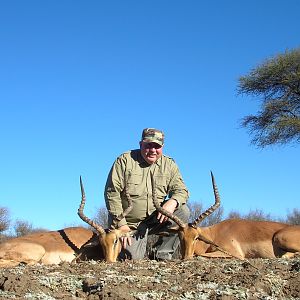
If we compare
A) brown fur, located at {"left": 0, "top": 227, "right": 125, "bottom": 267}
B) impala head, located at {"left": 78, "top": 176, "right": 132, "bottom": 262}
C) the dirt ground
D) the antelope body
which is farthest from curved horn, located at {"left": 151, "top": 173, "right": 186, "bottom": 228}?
the dirt ground

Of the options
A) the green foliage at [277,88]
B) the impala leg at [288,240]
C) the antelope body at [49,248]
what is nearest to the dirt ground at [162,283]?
the antelope body at [49,248]

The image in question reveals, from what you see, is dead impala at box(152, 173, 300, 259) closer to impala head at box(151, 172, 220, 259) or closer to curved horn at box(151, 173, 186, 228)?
impala head at box(151, 172, 220, 259)

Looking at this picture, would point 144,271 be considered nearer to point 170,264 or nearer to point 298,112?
point 170,264

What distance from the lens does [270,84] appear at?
1766 centimetres

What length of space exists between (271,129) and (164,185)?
1010cm

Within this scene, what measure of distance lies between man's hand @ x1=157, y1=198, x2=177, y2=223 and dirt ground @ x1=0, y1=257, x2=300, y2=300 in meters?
2.13

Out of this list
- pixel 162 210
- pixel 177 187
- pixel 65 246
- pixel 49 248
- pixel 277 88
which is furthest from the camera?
pixel 277 88

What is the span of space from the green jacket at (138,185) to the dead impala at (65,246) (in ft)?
0.74

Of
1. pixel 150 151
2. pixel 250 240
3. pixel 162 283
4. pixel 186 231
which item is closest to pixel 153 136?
pixel 150 151

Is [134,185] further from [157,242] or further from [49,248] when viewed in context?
[49,248]

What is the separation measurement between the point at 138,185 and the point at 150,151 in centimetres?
47

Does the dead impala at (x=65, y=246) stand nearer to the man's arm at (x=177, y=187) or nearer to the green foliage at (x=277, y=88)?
the man's arm at (x=177, y=187)

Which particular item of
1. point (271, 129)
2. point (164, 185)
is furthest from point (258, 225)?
point (271, 129)

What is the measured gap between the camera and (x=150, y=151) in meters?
7.15
